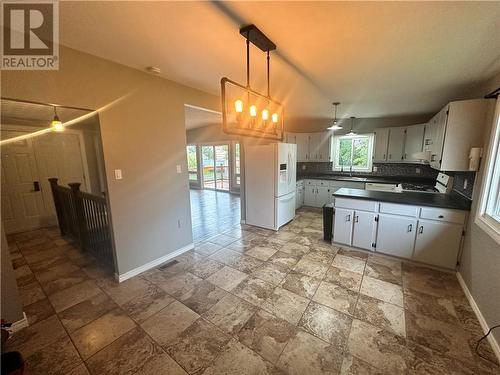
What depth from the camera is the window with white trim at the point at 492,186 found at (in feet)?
6.66

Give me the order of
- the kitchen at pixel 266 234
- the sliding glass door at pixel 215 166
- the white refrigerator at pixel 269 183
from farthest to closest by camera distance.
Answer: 1. the sliding glass door at pixel 215 166
2. the white refrigerator at pixel 269 183
3. the kitchen at pixel 266 234

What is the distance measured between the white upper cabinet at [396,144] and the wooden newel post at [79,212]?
6.58 meters

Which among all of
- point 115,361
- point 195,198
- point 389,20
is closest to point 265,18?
point 389,20

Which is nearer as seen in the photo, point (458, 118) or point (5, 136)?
point (458, 118)

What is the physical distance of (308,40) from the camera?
5.96 feet

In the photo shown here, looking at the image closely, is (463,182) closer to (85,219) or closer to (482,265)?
(482,265)

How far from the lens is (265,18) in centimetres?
152

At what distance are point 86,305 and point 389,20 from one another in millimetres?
3909

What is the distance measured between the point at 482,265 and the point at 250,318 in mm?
2400

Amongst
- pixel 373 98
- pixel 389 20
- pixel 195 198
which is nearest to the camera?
pixel 389 20

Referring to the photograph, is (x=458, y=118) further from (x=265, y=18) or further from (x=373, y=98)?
(x=265, y=18)

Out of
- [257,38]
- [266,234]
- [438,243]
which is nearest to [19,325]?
[266,234]

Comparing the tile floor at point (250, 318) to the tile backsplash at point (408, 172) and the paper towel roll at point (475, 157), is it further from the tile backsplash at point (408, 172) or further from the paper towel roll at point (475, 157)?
the paper towel roll at point (475, 157)

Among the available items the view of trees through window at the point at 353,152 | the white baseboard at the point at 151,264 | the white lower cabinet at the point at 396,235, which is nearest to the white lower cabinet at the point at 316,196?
the view of trees through window at the point at 353,152
